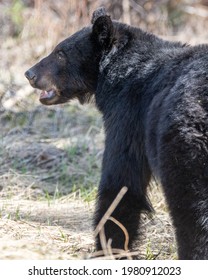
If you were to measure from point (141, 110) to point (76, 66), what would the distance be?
1169 millimetres

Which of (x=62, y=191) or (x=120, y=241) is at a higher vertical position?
(x=120, y=241)

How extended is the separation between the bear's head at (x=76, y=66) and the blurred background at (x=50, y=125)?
1.37m

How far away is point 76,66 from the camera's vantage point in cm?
667

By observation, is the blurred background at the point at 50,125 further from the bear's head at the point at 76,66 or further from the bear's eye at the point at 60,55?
the bear's eye at the point at 60,55

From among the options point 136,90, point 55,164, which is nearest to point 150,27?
point 55,164

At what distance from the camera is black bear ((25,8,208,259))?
4.82 metres

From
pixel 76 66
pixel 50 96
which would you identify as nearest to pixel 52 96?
pixel 50 96

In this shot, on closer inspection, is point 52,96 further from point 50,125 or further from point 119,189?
point 50,125

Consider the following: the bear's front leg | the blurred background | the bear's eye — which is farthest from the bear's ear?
the blurred background

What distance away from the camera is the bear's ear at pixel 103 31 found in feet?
20.8

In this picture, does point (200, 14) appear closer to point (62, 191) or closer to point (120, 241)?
point (62, 191)

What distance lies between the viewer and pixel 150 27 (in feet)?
49.2

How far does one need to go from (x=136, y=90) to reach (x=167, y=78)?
1.58 ft

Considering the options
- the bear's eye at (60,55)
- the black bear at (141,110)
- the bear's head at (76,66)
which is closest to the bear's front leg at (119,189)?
the black bear at (141,110)
